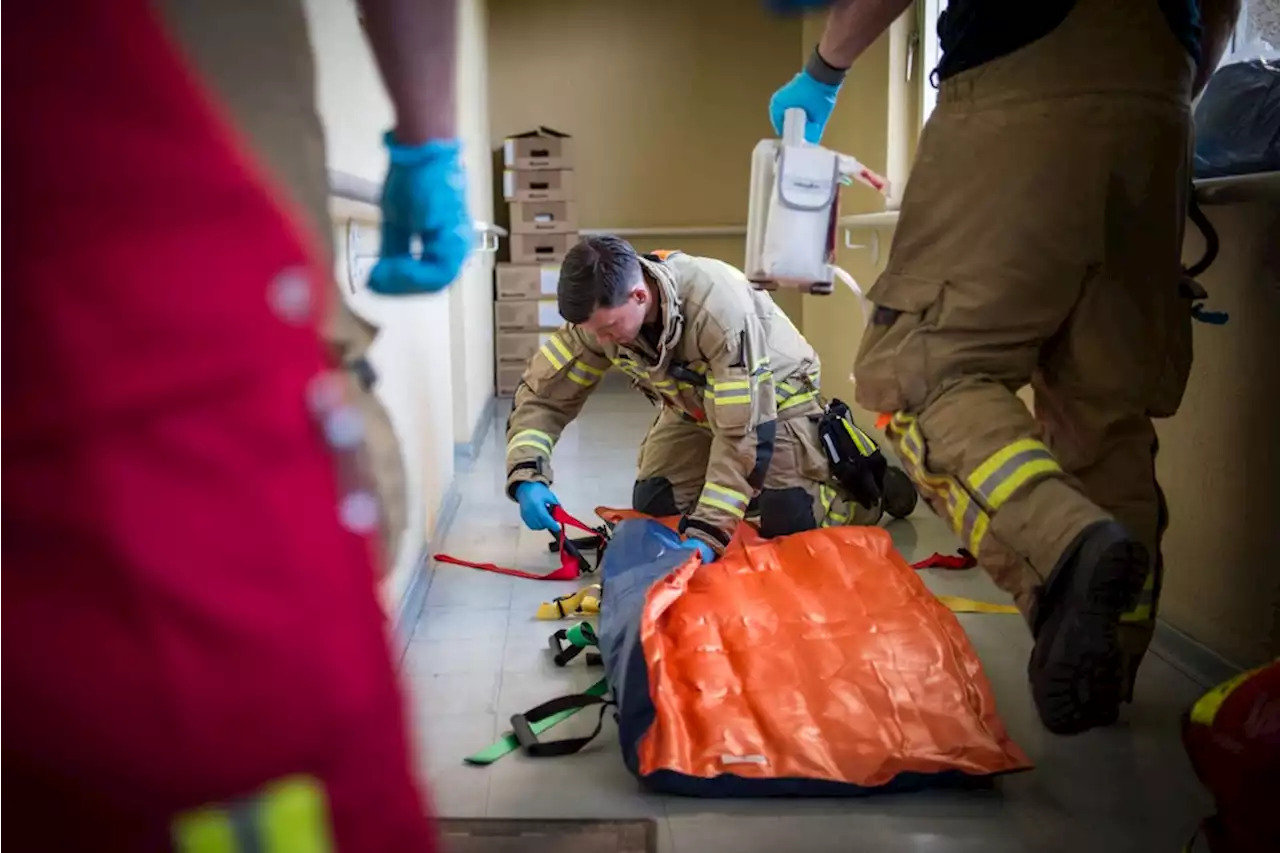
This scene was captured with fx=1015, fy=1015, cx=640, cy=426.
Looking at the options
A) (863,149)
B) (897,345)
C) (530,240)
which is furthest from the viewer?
(530,240)

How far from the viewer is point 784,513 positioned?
2.35m

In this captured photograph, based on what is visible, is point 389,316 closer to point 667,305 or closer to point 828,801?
point 667,305

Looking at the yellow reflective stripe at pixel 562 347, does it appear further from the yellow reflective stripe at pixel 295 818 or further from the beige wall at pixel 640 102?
the beige wall at pixel 640 102

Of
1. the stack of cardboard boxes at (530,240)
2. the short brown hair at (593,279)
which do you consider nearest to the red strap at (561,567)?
the short brown hair at (593,279)

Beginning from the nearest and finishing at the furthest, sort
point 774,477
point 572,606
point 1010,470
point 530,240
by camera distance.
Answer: point 1010,470, point 572,606, point 774,477, point 530,240

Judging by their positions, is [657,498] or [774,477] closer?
[774,477]

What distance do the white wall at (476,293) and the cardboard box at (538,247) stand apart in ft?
0.61

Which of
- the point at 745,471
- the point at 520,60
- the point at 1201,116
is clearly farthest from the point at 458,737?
the point at 520,60

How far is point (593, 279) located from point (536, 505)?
0.56 m

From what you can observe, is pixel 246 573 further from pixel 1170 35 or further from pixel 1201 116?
pixel 1201 116

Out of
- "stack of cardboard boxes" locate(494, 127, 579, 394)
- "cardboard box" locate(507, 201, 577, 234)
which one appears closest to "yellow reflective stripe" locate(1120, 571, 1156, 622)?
"stack of cardboard boxes" locate(494, 127, 579, 394)

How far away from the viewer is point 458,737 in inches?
60.2

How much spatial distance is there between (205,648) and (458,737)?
1.22 meters

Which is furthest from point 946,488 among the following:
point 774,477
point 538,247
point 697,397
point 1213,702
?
point 538,247
